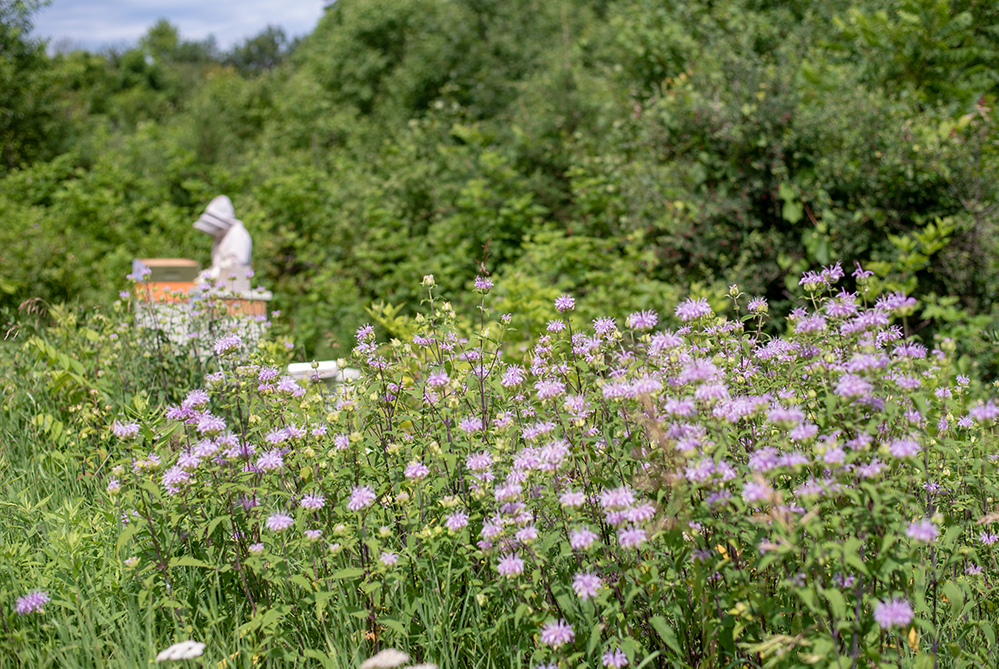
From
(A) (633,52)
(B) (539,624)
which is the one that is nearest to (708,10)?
(A) (633,52)

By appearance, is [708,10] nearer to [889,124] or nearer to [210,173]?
[889,124]

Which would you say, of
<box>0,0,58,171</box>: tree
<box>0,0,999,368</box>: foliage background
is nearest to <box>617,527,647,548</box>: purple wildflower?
<box>0,0,999,368</box>: foliage background

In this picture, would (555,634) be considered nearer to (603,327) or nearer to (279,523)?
(279,523)

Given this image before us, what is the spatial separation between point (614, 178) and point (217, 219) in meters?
4.02

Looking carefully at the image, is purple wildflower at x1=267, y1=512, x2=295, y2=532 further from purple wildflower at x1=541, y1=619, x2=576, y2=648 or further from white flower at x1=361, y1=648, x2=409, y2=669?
purple wildflower at x1=541, y1=619, x2=576, y2=648

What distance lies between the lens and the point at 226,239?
23.0 ft

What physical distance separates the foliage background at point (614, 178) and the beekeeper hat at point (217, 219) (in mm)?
1137

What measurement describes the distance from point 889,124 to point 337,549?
209 inches

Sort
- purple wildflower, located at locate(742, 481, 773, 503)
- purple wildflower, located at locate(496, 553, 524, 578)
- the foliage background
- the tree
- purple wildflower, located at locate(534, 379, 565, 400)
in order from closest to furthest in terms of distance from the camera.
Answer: purple wildflower, located at locate(742, 481, 773, 503)
purple wildflower, located at locate(496, 553, 524, 578)
purple wildflower, located at locate(534, 379, 565, 400)
the foliage background
the tree

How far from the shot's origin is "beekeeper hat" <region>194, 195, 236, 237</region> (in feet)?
23.2

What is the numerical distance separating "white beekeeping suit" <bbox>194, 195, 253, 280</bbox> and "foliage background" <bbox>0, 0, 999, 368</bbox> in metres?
0.92

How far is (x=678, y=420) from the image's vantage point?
1.60 metres

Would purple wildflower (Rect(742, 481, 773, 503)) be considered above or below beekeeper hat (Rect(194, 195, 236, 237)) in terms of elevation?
below

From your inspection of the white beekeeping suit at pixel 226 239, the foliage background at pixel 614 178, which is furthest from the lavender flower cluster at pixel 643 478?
the white beekeeping suit at pixel 226 239
